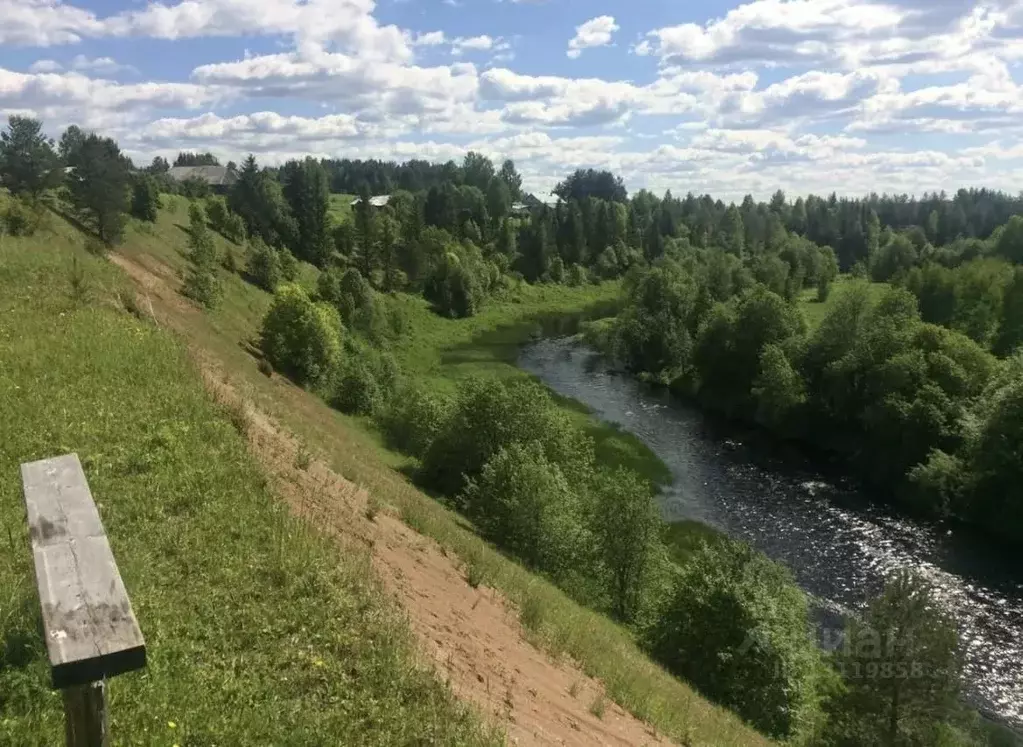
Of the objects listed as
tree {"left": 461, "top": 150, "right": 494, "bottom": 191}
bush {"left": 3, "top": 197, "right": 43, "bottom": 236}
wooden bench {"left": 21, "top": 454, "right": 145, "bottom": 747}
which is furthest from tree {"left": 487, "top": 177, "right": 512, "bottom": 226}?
wooden bench {"left": 21, "top": 454, "right": 145, "bottom": 747}

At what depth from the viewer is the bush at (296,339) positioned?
50094 millimetres

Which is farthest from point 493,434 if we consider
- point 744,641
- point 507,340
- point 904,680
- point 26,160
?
point 507,340

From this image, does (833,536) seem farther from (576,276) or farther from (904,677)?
(576,276)

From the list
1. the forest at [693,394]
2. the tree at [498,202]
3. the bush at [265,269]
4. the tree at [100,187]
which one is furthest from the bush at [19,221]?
the tree at [498,202]

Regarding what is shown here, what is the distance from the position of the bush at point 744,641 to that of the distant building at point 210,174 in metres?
130

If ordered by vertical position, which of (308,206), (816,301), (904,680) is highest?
(308,206)

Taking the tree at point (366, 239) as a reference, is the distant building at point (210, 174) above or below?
above

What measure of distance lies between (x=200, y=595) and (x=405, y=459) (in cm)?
3283

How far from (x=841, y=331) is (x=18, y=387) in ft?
189

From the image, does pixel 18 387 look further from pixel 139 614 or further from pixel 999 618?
pixel 999 618

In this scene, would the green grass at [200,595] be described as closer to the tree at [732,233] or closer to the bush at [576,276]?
the bush at [576,276]

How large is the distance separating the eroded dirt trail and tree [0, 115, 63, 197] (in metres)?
47.3

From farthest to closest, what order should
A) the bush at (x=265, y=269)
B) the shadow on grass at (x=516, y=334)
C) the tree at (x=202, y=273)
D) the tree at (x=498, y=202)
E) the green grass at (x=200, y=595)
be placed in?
the tree at (x=498, y=202) → the shadow on grass at (x=516, y=334) → the bush at (x=265, y=269) → the tree at (x=202, y=273) → the green grass at (x=200, y=595)

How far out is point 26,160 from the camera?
53.9 meters
